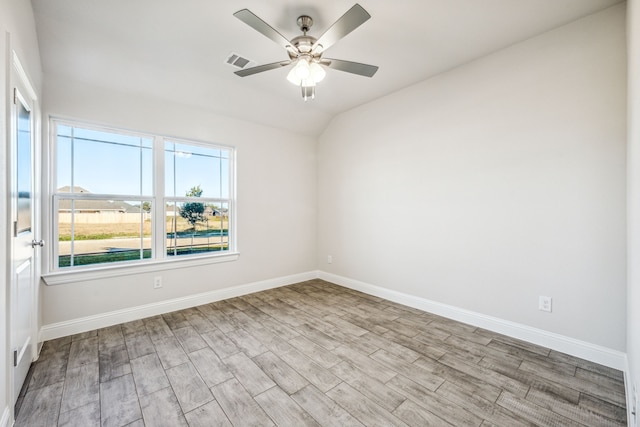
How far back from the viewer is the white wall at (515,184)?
2141mm

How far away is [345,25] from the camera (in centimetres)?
177

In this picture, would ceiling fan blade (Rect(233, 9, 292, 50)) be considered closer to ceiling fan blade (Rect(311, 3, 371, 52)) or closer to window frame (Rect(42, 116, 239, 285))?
ceiling fan blade (Rect(311, 3, 371, 52))

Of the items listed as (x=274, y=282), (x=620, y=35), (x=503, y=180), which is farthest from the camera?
(x=274, y=282)

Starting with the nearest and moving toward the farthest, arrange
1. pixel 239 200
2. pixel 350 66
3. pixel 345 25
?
pixel 345 25 < pixel 350 66 < pixel 239 200

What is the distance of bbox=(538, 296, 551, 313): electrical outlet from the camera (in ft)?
7.88

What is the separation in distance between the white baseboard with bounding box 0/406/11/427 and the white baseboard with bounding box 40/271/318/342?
4.01 ft

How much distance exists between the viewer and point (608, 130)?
2.12m

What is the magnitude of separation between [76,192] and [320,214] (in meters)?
3.17

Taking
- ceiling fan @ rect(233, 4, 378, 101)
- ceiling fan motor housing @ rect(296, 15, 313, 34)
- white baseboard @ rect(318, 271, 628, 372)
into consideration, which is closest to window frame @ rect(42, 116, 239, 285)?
ceiling fan @ rect(233, 4, 378, 101)

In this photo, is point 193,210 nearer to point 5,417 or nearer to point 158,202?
point 158,202

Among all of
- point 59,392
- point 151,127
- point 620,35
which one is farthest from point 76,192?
point 620,35

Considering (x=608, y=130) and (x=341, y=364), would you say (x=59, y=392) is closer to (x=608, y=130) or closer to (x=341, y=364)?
(x=341, y=364)

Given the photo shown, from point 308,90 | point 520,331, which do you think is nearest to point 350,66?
point 308,90

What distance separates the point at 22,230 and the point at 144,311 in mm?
1518
